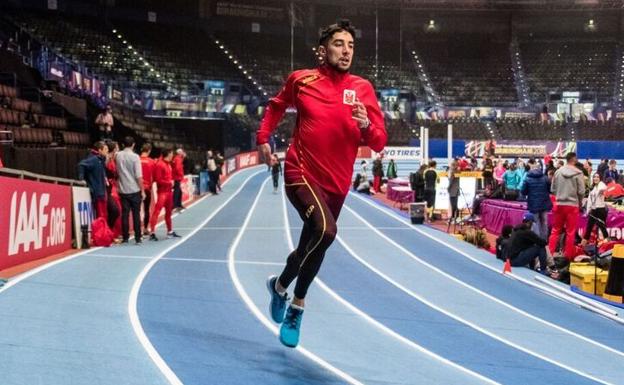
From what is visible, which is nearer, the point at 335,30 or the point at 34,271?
the point at 335,30

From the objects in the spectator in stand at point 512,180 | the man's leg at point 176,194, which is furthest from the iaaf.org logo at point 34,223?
the spectator in stand at point 512,180

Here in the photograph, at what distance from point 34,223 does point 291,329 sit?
5782 millimetres

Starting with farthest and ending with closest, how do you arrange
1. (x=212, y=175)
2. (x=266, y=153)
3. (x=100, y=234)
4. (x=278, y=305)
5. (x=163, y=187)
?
(x=212, y=175) < (x=163, y=187) < (x=100, y=234) < (x=278, y=305) < (x=266, y=153)

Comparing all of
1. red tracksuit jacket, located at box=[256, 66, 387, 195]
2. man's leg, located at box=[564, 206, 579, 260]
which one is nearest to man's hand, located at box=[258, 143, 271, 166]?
red tracksuit jacket, located at box=[256, 66, 387, 195]

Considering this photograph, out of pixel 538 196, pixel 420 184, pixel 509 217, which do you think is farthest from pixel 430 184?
pixel 538 196

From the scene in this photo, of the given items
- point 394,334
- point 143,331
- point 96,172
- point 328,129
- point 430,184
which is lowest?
point 394,334

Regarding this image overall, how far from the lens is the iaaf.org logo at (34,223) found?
834cm

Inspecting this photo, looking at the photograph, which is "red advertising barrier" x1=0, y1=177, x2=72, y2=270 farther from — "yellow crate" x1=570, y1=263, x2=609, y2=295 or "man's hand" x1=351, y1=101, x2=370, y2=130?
"yellow crate" x1=570, y1=263, x2=609, y2=295

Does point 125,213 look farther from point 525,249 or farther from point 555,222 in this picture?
point 555,222

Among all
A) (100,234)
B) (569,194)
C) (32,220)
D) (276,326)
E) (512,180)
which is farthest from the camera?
(512,180)

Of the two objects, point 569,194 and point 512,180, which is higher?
point 569,194

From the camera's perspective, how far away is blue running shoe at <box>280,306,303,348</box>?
437cm

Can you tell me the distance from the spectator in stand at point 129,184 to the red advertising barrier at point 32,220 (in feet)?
3.92

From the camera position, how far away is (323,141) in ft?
14.2
